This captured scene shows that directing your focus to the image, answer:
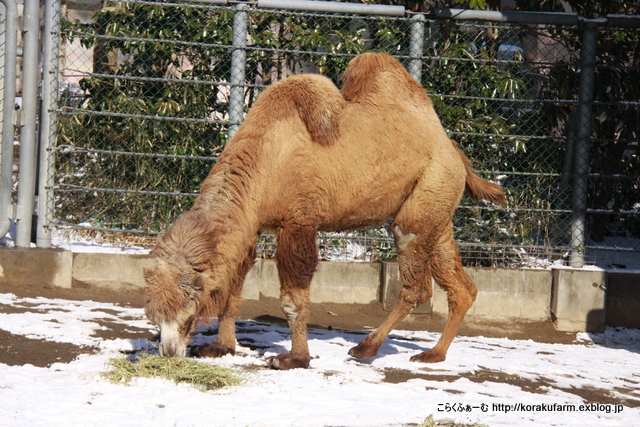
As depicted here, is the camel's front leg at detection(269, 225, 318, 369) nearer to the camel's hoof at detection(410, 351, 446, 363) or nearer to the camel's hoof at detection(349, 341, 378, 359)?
the camel's hoof at detection(349, 341, 378, 359)

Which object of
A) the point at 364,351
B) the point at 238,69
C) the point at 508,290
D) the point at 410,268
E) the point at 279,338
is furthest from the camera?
the point at 508,290

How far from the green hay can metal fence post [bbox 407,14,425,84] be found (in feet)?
13.7

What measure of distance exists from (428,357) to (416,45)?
3.45m

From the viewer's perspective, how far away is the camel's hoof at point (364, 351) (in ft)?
17.0

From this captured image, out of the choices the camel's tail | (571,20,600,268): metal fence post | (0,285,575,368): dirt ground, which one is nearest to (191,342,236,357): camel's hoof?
(0,285,575,368): dirt ground

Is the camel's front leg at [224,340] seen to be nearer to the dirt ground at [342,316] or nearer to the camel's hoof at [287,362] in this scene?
the camel's hoof at [287,362]

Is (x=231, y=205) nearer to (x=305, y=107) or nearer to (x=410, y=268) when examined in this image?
(x=305, y=107)

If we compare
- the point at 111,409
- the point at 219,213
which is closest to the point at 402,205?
the point at 219,213

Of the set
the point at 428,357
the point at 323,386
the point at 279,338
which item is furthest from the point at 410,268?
the point at 323,386

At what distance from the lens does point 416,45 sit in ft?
24.1

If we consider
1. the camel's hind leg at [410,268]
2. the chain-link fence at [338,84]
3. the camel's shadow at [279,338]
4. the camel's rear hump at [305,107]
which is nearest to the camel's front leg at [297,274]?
the camel's shadow at [279,338]

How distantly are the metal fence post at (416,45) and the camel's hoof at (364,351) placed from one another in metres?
3.20

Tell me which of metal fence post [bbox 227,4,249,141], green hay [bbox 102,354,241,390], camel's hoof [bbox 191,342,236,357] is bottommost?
camel's hoof [bbox 191,342,236,357]

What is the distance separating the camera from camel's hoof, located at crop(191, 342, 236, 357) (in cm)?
488
